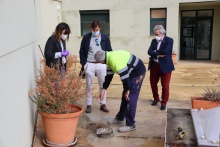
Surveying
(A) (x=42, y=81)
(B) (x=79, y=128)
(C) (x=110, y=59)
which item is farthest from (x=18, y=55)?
(B) (x=79, y=128)

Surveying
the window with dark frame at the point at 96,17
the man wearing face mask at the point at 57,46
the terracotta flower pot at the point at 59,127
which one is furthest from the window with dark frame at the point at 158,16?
the terracotta flower pot at the point at 59,127

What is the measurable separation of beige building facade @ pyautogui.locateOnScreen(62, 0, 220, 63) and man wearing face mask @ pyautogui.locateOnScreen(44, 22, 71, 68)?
28.6 feet

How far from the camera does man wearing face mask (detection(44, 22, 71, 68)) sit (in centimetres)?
484

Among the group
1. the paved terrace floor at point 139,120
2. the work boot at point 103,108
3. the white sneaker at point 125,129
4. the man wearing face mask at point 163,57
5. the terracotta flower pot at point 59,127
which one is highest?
the man wearing face mask at point 163,57

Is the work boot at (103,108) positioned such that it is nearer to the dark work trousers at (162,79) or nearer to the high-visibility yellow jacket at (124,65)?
the dark work trousers at (162,79)

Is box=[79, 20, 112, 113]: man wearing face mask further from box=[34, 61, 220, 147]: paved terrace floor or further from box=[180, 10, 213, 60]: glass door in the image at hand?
box=[180, 10, 213, 60]: glass door

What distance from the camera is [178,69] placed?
12.0 m

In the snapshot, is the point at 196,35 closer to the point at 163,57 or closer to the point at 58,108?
the point at 163,57

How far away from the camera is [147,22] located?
13.2m

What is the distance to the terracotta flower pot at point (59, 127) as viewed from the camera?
364 centimetres

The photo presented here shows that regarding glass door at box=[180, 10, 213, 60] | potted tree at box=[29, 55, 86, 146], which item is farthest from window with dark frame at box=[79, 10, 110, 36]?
potted tree at box=[29, 55, 86, 146]

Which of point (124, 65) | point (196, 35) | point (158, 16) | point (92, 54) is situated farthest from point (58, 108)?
point (196, 35)

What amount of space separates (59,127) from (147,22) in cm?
1031

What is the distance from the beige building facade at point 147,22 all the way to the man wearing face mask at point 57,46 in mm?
8714
